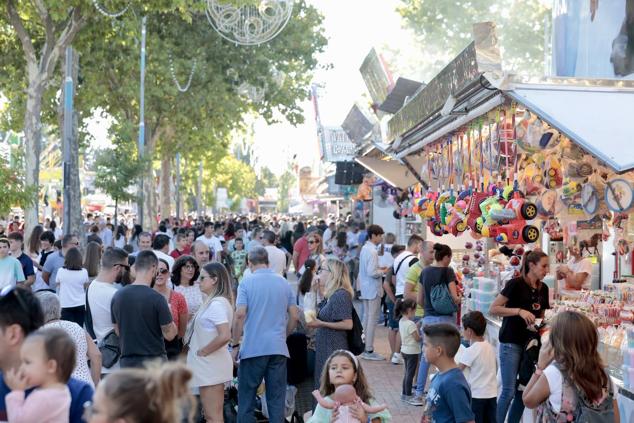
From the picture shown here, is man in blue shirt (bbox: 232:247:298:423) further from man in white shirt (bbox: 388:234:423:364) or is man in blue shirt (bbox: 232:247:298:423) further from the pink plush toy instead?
man in white shirt (bbox: 388:234:423:364)

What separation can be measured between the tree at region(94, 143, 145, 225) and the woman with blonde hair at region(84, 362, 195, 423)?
26379 mm

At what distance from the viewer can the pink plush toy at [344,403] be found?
584cm

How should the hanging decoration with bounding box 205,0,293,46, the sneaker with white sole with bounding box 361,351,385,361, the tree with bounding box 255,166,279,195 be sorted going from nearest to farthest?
the sneaker with white sole with bounding box 361,351,385,361
the hanging decoration with bounding box 205,0,293,46
the tree with bounding box 255,166,279,195

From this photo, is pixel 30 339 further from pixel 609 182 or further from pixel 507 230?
pixel 507 230

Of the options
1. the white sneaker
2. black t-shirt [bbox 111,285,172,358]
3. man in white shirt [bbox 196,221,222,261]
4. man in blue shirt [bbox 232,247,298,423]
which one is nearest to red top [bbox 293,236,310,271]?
man in white shirt [bbox 196,221,222,261]

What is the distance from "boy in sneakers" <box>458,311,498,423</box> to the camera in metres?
8.04

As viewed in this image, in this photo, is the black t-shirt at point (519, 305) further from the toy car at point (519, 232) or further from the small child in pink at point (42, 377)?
the small child in pink at point (42, 377)

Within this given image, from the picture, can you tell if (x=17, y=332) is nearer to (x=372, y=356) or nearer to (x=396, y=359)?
(x=396, y=359)

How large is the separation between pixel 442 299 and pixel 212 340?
3.08 metres

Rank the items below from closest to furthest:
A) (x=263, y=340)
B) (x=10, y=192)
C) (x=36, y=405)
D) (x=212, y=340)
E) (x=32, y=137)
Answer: (x=36, y=405)
(x=212, y=340)
(x=263, y=340)
(x=10, y=192)
(x=32, y=137)

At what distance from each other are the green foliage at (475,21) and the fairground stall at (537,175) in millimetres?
43577

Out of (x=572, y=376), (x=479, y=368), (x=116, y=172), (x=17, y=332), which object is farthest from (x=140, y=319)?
(x=116, y=172)

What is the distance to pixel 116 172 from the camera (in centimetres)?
2947

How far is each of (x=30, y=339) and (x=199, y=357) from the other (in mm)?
4187
